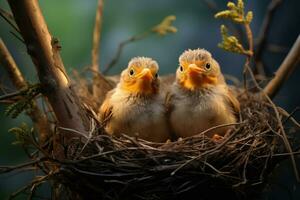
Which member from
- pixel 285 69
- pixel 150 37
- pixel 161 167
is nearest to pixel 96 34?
pixel 150 37

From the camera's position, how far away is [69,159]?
1.58 metres

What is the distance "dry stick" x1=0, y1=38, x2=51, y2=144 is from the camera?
1894 mm

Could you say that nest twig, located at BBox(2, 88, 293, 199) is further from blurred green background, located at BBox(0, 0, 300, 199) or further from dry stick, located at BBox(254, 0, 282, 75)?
blurred green background, located at BBox(0, 0, 300, 199)

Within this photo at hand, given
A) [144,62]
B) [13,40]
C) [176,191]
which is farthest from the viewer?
[13,40]

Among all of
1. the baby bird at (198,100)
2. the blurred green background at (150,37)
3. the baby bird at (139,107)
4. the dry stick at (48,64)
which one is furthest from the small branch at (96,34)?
the dry stick at (48,64)

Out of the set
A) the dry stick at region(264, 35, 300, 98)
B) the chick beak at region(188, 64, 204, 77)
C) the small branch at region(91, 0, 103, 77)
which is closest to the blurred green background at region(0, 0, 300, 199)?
the small branch at region(91, 0, 103, 77)

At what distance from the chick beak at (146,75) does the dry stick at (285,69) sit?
1.96 ft

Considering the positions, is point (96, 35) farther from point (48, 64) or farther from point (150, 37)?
point (48, 64)

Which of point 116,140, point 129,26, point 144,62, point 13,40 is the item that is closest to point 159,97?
point 144,62

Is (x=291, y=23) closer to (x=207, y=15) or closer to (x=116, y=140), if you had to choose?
(x=207, y=15)

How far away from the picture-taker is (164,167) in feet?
5.01

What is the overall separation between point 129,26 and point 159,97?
2.88ft

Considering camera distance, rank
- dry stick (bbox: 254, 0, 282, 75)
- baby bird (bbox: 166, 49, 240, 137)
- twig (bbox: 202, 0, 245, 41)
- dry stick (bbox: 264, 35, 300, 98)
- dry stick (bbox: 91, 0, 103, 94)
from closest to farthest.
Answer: baby bird (bbox: 166, 49, 240, 137), dry stick (bbox: 264, 35, 300, 98), dry stick (bbox: 91, 0, 103, 94), dry stick (bbox: 254, 0, 282, 75), twig (bbox: 202, 0, 245, 41)

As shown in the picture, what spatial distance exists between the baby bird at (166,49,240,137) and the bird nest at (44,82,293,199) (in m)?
0.22
